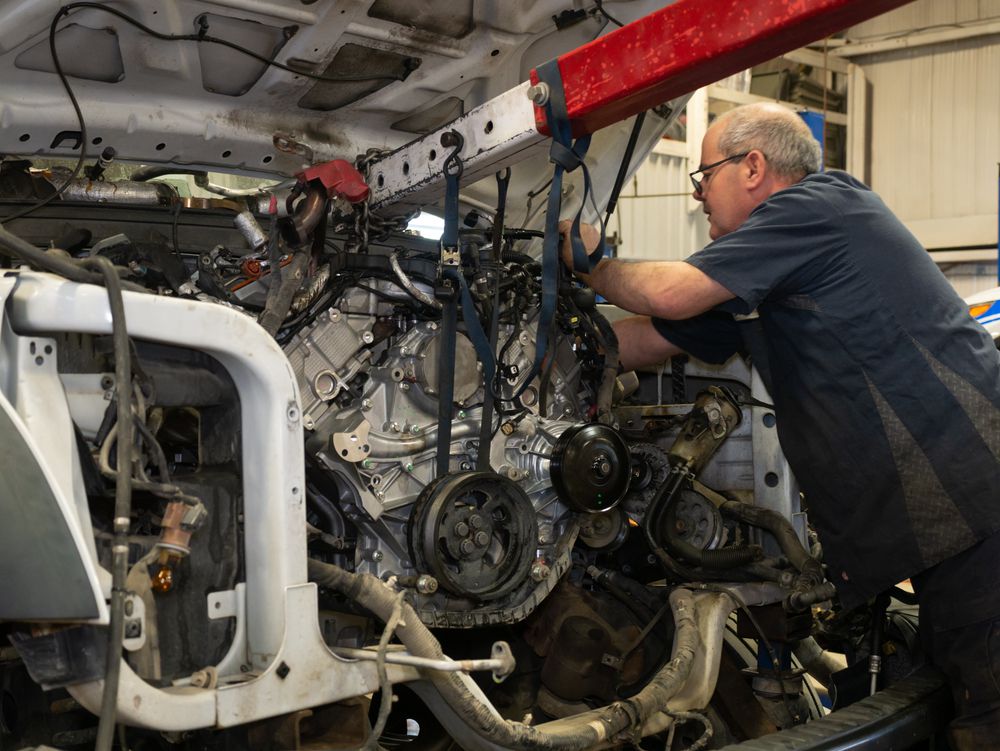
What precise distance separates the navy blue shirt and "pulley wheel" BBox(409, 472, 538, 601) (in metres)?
0.75

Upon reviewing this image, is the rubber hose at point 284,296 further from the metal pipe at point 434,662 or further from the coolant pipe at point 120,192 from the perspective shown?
the metal pipe at point 434,662

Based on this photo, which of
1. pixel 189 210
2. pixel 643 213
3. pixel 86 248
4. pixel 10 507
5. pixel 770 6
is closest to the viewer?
pixel 10 507

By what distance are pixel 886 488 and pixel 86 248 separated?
202 cm

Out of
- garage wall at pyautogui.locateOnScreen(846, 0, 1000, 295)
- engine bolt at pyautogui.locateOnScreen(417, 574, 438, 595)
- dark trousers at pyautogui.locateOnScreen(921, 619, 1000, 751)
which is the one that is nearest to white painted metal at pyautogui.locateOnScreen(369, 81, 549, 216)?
engine bolt at pyautogui.locateOnScreen(417, 574, 438, 595)

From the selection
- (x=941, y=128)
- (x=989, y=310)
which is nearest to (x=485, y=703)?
(x=989, y=310)

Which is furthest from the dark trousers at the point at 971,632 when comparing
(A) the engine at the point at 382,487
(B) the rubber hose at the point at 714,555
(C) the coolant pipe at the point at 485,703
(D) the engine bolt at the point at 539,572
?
(D) the engine bolt at the point at 539,572

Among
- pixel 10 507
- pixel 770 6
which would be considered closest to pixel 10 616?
pixel 10 507

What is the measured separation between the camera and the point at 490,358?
2.55m

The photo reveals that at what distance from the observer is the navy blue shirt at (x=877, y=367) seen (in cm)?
247

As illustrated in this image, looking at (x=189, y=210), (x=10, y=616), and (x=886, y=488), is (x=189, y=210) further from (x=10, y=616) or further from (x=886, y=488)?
(x=886, y=488)

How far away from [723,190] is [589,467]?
0.85 m

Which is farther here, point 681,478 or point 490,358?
point 681,478

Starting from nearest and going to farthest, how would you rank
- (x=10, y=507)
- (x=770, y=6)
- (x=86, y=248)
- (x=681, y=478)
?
(x=10, y=507)
(x=770, y=6)
(x=86, y=248)
(x=681, y=478)

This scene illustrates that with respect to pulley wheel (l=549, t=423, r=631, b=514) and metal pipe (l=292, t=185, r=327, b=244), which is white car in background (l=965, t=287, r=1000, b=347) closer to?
pulley wheel (l=549, t=423, r=631, b=514)
